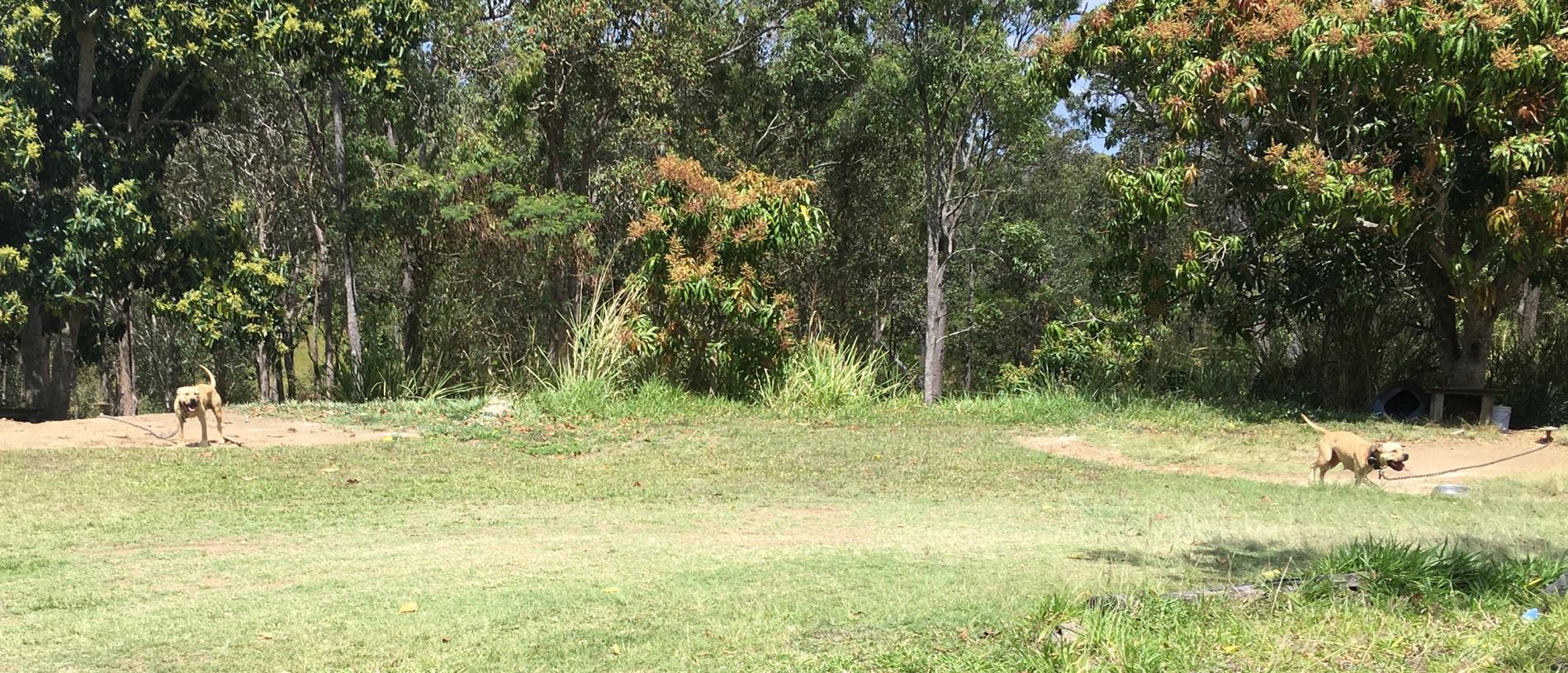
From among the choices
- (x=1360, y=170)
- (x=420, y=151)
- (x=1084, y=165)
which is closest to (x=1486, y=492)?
(x=1360, y=170)

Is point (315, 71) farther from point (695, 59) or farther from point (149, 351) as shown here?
point (149, 351)

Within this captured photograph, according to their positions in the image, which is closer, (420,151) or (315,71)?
(315,71)

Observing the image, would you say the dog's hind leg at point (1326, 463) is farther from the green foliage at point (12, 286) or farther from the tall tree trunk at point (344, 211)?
the green foliage at point (12, 286)

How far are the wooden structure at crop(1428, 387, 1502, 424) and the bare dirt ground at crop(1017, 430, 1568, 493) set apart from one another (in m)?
1.02

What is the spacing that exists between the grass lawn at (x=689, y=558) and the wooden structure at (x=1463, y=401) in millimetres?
3879

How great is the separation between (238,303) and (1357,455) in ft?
39.7

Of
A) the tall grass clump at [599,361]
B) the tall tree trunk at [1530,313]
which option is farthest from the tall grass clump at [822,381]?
the tall tree trunk at [1530,313]

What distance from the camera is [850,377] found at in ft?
50.3

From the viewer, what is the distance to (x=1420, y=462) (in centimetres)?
1084

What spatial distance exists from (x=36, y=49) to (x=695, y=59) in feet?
28.4

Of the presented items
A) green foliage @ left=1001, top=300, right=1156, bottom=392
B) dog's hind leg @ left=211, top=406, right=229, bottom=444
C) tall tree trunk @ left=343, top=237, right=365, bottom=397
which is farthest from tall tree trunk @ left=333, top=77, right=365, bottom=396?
green foliage @ left=1001, top=300, right=1156, bottom=392

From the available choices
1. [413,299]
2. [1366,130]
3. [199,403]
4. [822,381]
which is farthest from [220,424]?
[1366,130]

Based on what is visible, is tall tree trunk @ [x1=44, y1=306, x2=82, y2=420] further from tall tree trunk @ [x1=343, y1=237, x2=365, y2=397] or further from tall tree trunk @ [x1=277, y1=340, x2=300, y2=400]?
tall tree trunk @ [x1=277, y1=340, x2=300, y2=400]

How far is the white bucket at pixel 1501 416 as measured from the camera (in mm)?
13322
